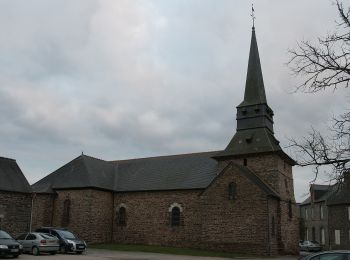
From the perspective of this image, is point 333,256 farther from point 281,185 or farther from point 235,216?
point 281,185

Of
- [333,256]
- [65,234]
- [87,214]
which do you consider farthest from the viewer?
[87,214]

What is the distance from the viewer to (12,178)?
3197 centimetres

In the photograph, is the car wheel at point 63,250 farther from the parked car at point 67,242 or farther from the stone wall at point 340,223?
the stone wall at point 340,223

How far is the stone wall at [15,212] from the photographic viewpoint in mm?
30125

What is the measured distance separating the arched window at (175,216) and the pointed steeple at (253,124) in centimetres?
513

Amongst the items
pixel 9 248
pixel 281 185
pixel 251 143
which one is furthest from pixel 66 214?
pixel 281 185

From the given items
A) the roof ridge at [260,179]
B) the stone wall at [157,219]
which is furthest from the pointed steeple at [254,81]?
the stone wall at [157,219]

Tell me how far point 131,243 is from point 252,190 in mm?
11525

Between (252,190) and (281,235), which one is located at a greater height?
(252,190)

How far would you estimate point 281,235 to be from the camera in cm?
3005

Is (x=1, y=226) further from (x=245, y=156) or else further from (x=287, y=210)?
(x=287, y=210)

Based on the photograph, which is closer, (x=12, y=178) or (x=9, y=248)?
(x=9, y=248)

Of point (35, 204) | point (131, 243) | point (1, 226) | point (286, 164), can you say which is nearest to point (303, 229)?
point (286, 164)

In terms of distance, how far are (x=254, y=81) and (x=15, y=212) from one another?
69.1 feet
